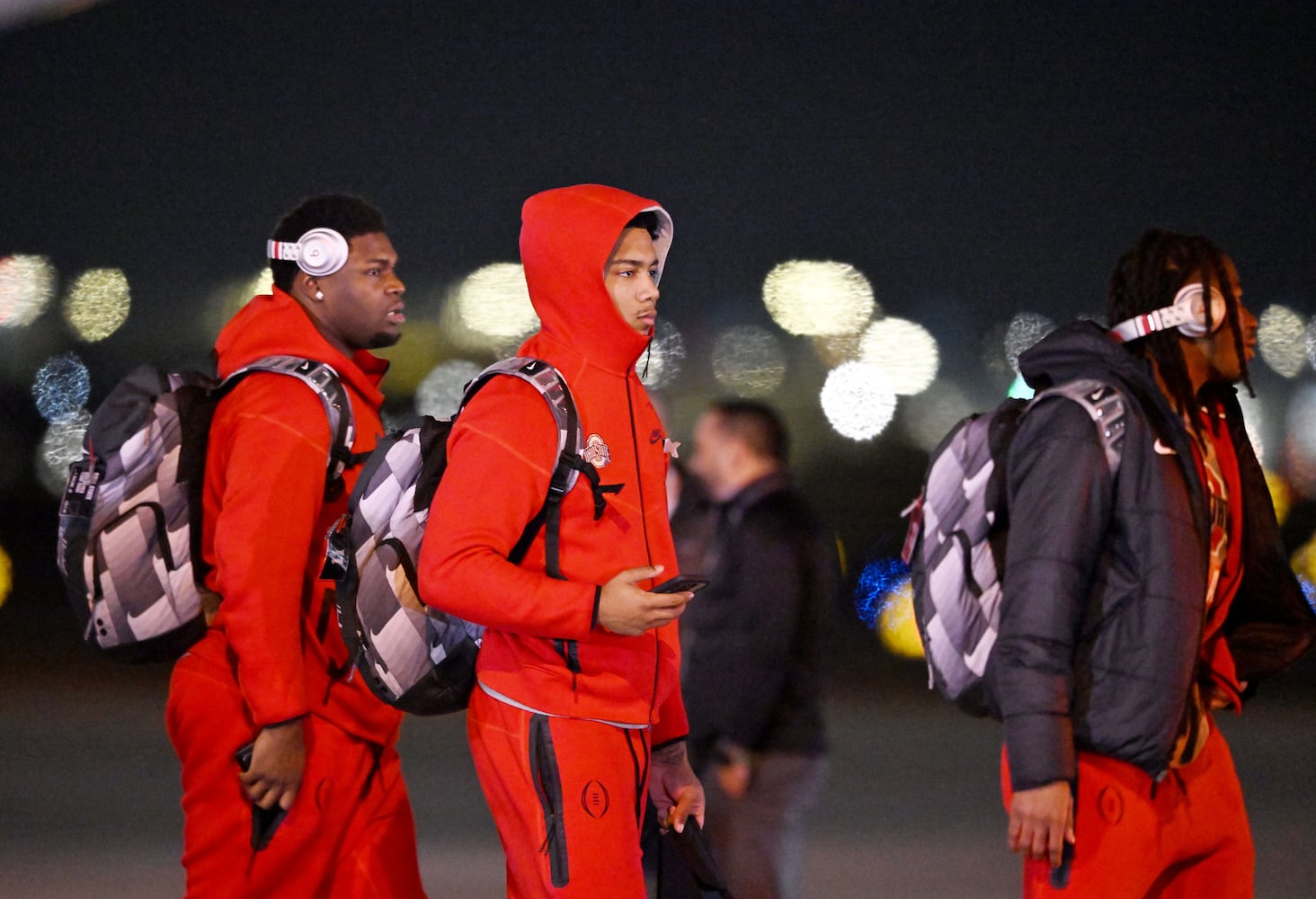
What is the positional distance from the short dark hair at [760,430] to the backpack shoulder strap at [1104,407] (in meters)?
1.61

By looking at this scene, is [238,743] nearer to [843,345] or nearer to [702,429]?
[702,429]

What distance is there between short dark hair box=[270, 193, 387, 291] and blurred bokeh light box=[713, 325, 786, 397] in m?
8.20

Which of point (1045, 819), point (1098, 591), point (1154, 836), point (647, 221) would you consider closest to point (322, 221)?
point (647, 221)

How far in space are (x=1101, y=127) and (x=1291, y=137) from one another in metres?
1.42

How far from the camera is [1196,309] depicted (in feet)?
9.98

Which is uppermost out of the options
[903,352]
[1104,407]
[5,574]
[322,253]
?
[322,253]

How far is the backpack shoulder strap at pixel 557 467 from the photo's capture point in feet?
8.77

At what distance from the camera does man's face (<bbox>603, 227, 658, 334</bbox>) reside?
2883 mm

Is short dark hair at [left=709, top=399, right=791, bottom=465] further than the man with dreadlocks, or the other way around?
short dark hair at [left=709, top=399, right=791, bottom=465]

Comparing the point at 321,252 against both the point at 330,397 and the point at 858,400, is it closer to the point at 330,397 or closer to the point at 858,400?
the point at 330,397

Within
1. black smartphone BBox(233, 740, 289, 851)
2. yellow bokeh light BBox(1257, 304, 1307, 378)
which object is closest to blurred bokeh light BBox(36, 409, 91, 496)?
yellow bokeh light BBox(1257, 304, 1307, 378)

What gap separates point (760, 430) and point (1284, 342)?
8.57 metres

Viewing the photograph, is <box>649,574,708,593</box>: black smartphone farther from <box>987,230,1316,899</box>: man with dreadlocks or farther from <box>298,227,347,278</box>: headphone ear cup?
<box>298,227,347,278</box>: headphone ear cup

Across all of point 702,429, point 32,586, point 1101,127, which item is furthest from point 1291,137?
point 32,586
